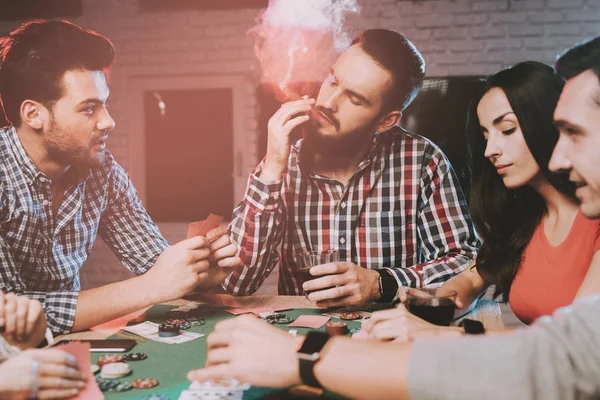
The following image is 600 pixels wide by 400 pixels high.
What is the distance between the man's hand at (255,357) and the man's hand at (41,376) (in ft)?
0.74

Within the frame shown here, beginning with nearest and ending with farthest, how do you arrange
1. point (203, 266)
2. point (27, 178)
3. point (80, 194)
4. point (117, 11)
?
point (203, 266)
point (27, 178)
point (80, 194)
point (117, 11)

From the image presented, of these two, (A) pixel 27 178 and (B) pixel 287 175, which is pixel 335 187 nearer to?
(B) pixel 287 175

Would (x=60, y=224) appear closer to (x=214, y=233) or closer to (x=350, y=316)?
(x=214, y=233)

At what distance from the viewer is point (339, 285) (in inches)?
63.6

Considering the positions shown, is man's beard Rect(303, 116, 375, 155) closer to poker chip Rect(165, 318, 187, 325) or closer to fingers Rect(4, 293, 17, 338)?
poker chip Rect(165, 318, 187, 325)

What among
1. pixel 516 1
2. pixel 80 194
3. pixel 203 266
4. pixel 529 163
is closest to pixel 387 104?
pixel 529 163

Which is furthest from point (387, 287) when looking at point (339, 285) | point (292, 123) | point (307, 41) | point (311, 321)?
point (307, 41)

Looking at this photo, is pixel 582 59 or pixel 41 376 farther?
pixel 582 59

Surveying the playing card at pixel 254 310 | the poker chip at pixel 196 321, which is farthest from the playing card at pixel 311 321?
the poker chip at pixel 196 321

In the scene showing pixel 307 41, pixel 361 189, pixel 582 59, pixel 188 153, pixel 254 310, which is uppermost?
pixel 307 41

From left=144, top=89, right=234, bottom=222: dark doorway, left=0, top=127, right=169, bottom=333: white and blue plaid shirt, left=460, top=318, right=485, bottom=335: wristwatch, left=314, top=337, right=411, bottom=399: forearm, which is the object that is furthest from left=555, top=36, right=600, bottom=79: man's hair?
left=144, top=89, right=234, bottom=222: dark doorway

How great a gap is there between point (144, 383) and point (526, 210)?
54.3 inches

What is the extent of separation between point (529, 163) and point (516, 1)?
8.59 ft

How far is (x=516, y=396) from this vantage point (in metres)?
0.76
